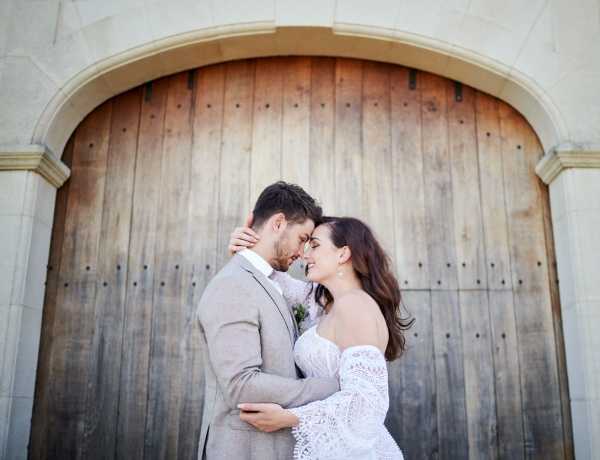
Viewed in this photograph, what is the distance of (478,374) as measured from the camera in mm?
3309

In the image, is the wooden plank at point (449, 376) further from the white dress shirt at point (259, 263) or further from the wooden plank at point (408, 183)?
the white dress shirt at point (259, 263)

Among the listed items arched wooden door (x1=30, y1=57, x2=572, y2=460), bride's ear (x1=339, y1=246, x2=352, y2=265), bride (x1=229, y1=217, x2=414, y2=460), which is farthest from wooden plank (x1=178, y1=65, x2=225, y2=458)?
bride's ear (x1=339, y1=246, x2=352, y2=265)

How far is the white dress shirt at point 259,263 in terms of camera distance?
254 cm

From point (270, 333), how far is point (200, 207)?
1.42 metres

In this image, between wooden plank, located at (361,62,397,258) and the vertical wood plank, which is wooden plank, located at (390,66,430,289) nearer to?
wooden plank, located at (361,62,397,258)

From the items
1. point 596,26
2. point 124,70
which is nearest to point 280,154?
point 124,70

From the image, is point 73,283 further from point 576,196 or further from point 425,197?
point 576,196

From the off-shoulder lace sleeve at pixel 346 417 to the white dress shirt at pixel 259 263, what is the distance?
520mm

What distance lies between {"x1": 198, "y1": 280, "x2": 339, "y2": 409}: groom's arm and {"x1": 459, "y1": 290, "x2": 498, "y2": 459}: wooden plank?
4.11 ft

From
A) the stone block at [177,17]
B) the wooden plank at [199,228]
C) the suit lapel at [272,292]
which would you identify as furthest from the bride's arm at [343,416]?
the stone block at [177,17]

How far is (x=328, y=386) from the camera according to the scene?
7.65 feet

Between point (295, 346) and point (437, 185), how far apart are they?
1547mm

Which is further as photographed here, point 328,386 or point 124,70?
point 124,70

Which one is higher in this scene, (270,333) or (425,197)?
(425,197)
